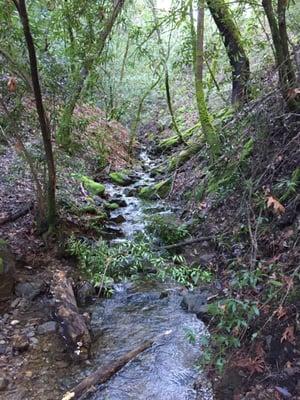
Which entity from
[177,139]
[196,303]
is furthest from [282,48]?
[177,139]

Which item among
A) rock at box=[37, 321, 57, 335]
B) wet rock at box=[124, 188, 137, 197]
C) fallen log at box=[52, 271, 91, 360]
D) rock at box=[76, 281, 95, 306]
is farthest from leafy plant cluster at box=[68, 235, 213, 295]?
wet rock at box=[124, 188, 137, 197]

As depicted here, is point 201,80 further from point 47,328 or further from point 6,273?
point 47,328

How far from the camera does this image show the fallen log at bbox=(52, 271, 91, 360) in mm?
3479

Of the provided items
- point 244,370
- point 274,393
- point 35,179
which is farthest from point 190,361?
point 35,179

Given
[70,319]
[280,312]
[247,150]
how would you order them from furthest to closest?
[247,150] → [70,319] → [280,312]

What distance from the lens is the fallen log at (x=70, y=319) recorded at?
11.4 ft

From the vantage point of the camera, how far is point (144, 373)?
3.23m

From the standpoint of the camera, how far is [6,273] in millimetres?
4121

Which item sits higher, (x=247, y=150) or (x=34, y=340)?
(x=247, y=150)

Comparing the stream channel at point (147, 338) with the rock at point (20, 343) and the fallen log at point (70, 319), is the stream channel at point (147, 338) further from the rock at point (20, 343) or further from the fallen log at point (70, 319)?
A: the rock at point (20, 343)

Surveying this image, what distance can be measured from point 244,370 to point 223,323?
1.34ft

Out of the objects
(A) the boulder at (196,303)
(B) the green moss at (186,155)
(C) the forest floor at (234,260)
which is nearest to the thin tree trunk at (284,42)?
(C) the forest floor at (234,260)

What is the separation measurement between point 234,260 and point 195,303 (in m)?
0.70

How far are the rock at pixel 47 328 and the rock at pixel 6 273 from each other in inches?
24.0
